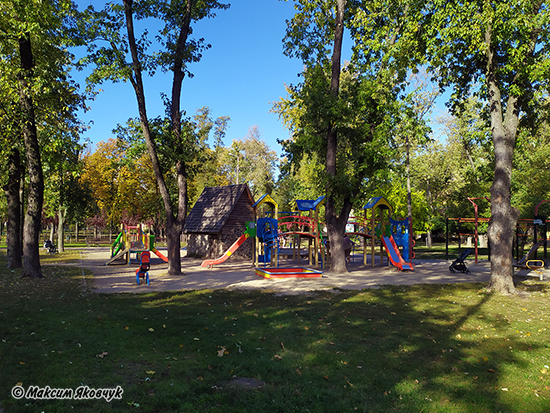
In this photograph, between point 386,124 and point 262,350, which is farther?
point 386,124

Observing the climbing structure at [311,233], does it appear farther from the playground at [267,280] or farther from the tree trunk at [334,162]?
the playground at [267,280]

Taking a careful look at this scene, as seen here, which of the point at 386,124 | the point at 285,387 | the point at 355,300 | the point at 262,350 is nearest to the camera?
the point at 285,387

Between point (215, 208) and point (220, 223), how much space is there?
2.12 metres

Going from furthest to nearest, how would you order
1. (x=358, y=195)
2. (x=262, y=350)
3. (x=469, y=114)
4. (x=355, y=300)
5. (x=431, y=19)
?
(x=469, y=114)
(x=358, y=195)
(x=431, y=19)
(x=355, y=300)
(x=262, y=350)

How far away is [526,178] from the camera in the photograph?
1156 inches

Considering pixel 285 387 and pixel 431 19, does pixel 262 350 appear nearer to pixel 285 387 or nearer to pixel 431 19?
pixel 285 387

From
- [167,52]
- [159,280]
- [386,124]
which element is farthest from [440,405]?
[167,52]

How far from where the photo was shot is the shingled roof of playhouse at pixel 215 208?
83.3 ft

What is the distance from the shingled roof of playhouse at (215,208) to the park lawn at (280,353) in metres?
14.6

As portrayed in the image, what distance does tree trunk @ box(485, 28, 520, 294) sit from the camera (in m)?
12.4

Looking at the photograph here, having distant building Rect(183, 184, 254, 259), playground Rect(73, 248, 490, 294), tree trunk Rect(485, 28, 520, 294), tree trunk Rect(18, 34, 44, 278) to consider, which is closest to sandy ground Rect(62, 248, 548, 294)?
playground Rect(73, 248, 490, 294)

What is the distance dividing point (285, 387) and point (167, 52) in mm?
15811

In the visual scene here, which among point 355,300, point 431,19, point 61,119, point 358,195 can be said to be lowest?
point 355,300

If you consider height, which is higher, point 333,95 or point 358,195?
point 333,95
